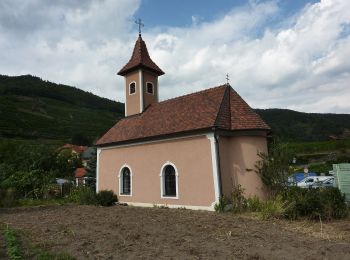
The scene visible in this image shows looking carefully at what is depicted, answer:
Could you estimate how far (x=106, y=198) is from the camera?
20.1 metres

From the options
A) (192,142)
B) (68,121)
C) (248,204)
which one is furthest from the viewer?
(68,121)

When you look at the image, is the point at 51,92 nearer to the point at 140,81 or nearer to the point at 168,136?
the point at 140,81

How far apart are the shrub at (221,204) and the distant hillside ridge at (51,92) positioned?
10666 cm

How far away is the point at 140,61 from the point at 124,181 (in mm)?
8869

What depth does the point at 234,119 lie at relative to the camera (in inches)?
672

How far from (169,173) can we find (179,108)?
4.22 metres

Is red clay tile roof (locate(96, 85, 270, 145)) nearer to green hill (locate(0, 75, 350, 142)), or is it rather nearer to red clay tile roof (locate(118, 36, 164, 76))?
red clay tile roof (locate(118, 36, 164, 76))

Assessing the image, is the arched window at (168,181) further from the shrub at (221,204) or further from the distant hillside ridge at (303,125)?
the distant hillside ridge at (303,125)

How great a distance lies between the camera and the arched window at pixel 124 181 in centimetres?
2109

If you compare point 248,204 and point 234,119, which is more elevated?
point 234,119

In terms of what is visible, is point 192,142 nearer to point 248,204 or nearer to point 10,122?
point 248,204

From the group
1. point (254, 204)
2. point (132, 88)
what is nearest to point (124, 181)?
point (132, 88)

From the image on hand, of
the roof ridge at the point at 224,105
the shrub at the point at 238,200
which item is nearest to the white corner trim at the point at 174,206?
the shrub at the point at 238,200

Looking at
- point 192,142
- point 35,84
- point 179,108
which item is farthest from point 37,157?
point 35,84
